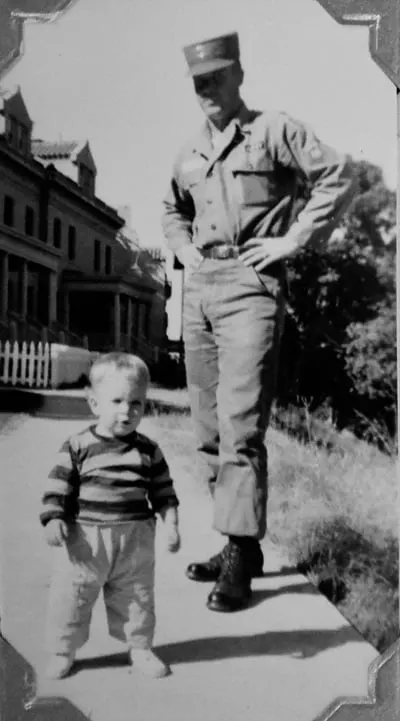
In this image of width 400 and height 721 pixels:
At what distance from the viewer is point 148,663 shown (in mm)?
2238

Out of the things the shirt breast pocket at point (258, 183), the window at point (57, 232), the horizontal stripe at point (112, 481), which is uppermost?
the shirt breast pocket at point (258, 183)

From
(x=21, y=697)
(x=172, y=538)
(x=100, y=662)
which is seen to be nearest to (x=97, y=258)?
(x=172, y=538)

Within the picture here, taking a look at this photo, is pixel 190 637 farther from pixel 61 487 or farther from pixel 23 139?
pixel 23 139

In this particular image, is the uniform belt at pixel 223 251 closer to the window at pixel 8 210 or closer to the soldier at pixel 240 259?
the soldier at pixel 240 259

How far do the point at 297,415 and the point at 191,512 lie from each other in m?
0.49

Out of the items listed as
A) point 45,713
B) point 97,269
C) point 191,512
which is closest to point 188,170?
point 97,269

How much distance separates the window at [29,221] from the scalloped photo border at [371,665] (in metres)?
0.46

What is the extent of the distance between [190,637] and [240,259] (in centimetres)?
121

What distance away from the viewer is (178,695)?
2234 millimetres

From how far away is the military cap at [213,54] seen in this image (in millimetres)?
2414

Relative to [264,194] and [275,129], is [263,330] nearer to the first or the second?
[264,194]

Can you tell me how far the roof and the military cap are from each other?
0.46m

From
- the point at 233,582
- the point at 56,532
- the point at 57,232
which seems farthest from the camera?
the point at 57,232

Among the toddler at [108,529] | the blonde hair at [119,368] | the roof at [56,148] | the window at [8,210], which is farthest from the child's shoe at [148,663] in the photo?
the roof at [56,148]
